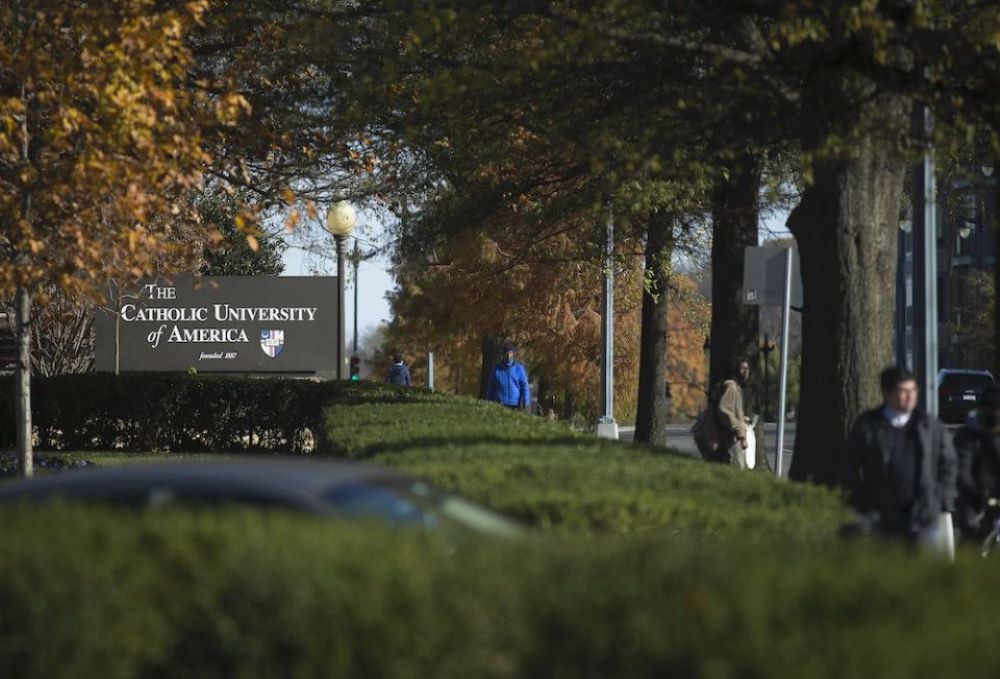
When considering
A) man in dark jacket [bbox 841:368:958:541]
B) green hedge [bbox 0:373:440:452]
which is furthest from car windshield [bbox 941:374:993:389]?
man in dark jacket [bbox 841:368:958:541]

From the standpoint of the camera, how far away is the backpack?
62.6ft

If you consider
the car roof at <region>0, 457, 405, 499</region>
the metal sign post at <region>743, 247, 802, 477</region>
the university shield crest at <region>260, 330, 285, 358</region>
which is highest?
the metal sign post at <region>743, 247, 802, 477</region>

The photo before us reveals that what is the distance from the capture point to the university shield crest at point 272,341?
32.1 metres

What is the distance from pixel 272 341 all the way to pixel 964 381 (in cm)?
2461

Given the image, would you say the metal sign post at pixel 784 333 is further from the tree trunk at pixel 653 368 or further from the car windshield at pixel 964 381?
the car windshield at pixel 964 381

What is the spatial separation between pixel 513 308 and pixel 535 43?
69.8ft

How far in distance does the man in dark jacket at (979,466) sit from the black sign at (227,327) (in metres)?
19.5

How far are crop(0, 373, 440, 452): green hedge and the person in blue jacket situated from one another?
3195 millimetres

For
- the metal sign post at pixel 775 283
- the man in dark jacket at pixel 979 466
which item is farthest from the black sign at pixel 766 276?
the man in dark jacket at pixel 979 466

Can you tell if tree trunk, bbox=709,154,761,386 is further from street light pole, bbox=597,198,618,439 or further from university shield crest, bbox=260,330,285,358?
university shield crest, bbox=260,330,285,358

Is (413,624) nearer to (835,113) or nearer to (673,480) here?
(673,480)

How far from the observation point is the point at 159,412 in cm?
2983


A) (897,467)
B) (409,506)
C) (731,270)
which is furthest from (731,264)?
(409,506)

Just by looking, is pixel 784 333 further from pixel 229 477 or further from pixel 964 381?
pixel 964 381
